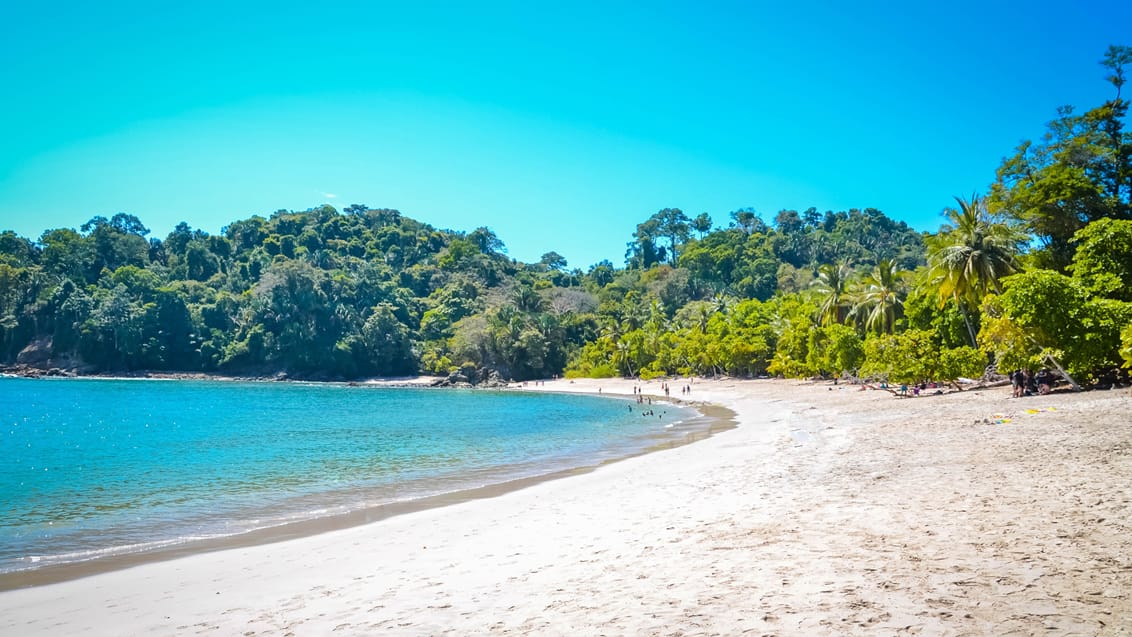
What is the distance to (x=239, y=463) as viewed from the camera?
23.6 m

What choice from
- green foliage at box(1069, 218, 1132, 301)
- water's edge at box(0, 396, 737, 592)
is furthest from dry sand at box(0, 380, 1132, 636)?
green foliage at box(1069, 218, 1132, 301)

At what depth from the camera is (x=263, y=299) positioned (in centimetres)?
11531

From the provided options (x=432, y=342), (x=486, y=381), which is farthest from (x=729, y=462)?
(x=432, y=342)

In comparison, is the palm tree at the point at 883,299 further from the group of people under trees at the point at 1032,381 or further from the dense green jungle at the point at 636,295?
the group of people under trees at the point at 1032,381

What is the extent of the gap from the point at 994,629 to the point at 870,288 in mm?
58502

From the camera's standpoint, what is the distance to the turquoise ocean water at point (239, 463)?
13.8m

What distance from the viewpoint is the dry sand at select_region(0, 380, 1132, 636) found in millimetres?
5691

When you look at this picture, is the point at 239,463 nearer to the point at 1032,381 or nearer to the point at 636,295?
the point at 1032,381

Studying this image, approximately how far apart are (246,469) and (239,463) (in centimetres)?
189

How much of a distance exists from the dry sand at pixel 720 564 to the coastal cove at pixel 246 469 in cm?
205

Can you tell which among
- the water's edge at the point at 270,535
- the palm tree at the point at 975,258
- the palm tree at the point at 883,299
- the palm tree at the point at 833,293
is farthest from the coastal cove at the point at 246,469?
the palm tree at the point at 833,293

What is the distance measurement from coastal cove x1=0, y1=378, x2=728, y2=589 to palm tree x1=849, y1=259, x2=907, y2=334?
2208cm

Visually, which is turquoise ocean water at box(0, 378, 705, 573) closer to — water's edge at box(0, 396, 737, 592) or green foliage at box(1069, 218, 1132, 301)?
water's edge at box(0, 396, 737, 592)

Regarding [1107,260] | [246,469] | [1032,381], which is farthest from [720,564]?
[1107,260]
